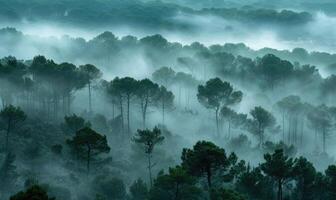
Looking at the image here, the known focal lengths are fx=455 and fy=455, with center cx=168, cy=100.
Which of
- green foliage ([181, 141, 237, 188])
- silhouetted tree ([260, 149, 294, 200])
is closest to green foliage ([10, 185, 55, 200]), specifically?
green foliage ([181, 141, 237, 188])

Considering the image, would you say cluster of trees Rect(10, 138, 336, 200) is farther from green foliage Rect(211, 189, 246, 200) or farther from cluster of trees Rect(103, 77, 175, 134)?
cluster of trees Rect(103, 77, 175, 134)

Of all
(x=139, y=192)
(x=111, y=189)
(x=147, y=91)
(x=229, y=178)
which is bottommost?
(x=139, y=192)

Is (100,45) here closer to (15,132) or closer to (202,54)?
(202,54)

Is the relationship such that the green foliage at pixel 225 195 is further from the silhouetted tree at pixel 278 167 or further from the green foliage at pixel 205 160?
Answer: the silhouetted tree at pixel 278 167

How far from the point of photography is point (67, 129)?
7256 cm

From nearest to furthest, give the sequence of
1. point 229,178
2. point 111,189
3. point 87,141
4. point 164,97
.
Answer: point 229,178 < point 87,141 < point 111,189 < point 164,97

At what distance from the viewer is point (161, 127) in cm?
9244

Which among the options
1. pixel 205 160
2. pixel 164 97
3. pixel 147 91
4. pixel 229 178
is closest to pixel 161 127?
pixel 164 97

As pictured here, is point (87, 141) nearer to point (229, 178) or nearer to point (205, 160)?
point (205, 160)

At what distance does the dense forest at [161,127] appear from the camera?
5225cm

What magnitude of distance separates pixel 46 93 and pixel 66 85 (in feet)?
14.1

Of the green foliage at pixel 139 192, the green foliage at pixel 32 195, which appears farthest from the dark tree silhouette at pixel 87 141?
the green foliage at pixel 32 195

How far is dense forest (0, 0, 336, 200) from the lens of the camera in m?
52.2

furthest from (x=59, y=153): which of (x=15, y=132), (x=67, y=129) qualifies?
(x=15, y=132)
